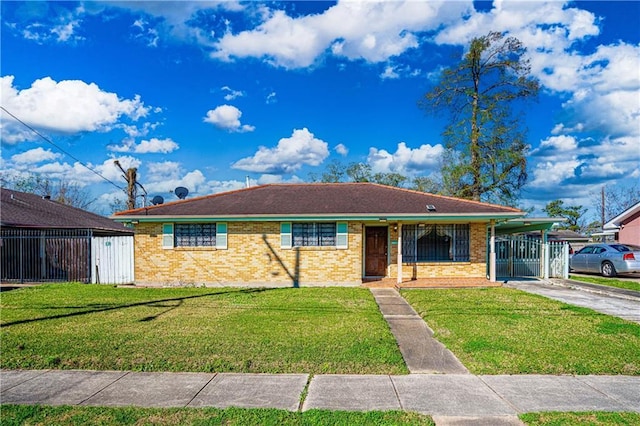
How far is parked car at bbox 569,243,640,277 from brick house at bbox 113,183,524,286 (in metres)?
6.40

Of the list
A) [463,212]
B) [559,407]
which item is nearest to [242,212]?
[463,212]

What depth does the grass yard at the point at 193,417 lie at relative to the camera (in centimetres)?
447

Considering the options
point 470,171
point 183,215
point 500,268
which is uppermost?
point 470,171

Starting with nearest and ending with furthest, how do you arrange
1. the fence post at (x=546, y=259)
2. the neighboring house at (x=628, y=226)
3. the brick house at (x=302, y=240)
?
1. the brick house at (x=302, y=240)
2. the fence post at (x=546, y=259)
3. the neighboring house at (x=628, y=226)

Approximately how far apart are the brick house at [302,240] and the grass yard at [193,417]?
972 cm

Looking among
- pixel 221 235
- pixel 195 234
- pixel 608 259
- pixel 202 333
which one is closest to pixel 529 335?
pixel 202 333

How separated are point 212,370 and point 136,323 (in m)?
3.65

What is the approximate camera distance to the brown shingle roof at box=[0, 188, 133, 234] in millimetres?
18188

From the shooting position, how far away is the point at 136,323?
8.95 meters

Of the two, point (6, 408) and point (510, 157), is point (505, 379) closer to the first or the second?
point (6, 408)

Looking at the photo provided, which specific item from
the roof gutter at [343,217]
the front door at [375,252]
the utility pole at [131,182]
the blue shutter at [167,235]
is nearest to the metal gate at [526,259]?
the roof gutter at [343,217]

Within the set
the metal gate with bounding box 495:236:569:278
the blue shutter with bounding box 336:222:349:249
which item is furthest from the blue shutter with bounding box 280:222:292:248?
the metal gate with bounding box 495:236:569:278

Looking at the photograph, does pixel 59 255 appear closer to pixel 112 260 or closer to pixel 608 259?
pixel 112 260

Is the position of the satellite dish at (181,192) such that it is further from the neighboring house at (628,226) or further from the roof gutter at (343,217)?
the neighboring house at (628,226)
